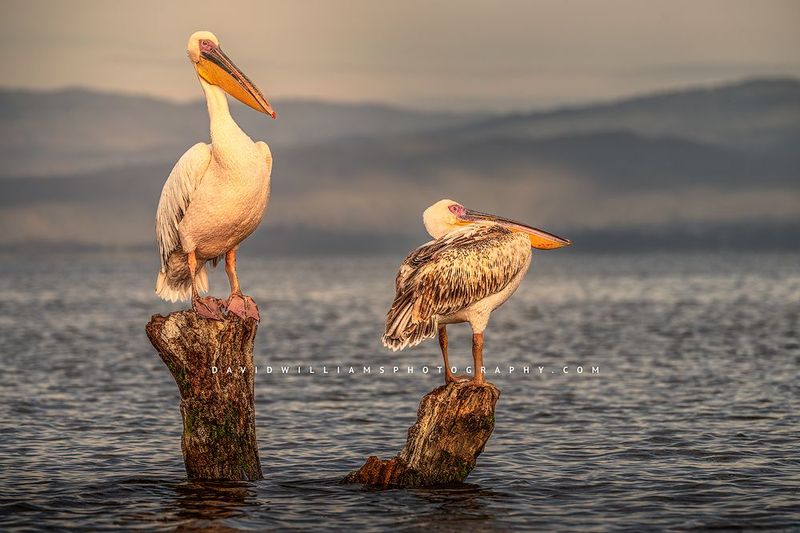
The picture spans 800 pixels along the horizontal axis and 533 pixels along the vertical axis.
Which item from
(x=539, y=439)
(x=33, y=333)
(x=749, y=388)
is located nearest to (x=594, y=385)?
(x=749, y=388)

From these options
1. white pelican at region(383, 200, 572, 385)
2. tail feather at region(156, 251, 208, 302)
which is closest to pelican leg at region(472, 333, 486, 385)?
white pelican at region(383, 200, 572, 385)

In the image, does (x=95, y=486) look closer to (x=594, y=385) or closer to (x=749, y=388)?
(x=594, y=385)

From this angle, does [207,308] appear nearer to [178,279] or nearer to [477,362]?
[178,279]

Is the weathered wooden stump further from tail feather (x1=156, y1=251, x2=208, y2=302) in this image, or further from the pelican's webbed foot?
tail feather (x1=156, y1=251, x2=208, y2=302)

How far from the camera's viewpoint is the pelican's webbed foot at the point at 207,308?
10.1m

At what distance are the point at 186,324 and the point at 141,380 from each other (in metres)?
9.63

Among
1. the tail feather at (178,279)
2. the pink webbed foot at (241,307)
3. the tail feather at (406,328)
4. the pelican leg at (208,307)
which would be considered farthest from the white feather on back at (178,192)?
the tail feather at (406,328)

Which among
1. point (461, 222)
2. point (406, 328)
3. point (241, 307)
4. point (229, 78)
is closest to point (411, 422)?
point (461, 222)

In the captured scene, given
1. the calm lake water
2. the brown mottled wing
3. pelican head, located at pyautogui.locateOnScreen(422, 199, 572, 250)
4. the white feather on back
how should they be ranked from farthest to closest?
A: pelican head, located at pyautogui.locateOnScreen(422, 199, 572, 250) → the white feather on back → the brown mottled wing → the calm lake water

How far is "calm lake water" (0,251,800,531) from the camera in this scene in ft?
32.7

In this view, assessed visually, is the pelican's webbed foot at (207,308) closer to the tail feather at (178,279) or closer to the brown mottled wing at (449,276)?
the tail feather at (178,279)

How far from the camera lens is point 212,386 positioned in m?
10.3

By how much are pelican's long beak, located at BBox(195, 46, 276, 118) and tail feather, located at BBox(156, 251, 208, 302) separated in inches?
64.4

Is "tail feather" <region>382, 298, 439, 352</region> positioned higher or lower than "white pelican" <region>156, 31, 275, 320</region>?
lower
